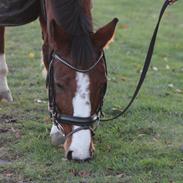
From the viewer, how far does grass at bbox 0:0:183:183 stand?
426cm

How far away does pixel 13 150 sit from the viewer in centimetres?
474

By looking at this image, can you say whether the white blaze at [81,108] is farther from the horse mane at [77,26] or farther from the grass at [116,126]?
the grass at [116,126]

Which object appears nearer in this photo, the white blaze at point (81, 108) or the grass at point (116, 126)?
the white blaze at point (81, 108)

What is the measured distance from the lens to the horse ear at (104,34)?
4.02 metres

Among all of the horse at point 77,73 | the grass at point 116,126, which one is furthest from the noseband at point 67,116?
the grass at point 116,126

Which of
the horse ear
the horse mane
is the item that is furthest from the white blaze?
the horse ear

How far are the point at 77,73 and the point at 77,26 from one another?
0.33 m

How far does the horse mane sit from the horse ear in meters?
0.06

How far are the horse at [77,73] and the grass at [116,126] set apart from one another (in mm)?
291

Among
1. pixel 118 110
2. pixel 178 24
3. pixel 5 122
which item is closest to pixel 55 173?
pixel 5 122

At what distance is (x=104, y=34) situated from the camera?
4.04m

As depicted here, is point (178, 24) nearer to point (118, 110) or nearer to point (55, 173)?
point (118, 110)

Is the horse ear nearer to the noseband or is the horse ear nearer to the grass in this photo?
the noseband

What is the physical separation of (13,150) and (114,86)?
97.5 inches
